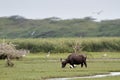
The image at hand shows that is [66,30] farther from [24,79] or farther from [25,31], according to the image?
[24,79]

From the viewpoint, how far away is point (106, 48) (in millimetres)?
100438

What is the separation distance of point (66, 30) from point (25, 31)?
1560 cm

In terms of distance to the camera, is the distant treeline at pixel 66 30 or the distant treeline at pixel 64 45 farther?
the distant treeline at pixel 66 30

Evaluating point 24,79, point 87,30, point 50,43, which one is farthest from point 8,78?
point 87,30

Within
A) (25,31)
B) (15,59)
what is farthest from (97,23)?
(15,59)

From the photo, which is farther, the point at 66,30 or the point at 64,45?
the point at 66,30

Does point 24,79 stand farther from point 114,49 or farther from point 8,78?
point 114,49

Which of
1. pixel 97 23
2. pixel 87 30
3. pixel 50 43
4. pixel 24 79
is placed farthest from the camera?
pixel 97 23

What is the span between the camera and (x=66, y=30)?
619 feet

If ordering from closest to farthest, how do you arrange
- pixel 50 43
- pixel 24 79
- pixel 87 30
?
pixel 24 79 → pixel 50 43 → pixel 87 30

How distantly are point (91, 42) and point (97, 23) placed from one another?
320ft

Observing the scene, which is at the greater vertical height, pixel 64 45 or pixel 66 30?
pixel 64 45

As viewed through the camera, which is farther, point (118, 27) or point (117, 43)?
point (118, 27)

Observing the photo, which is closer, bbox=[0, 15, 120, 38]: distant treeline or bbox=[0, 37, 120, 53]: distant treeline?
bbox=[0, 37, 120, 53]: distant treeline
